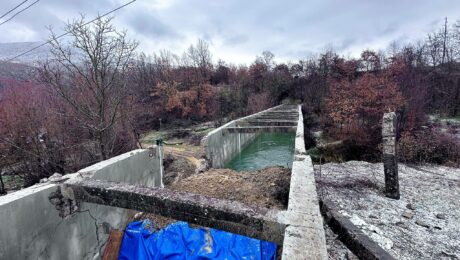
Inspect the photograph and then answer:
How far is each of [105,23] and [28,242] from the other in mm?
6030

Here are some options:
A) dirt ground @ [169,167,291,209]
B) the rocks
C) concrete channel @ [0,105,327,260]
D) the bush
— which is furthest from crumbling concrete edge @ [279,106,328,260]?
the bush

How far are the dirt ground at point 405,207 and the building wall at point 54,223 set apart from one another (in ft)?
15.8

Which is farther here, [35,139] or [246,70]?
[246,70]

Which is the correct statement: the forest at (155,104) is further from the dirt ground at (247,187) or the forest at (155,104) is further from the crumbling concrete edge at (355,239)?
the crumbling concrete edge at (355,239)

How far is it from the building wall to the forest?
326cm

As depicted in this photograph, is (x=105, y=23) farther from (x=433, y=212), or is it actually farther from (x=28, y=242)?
(x=433, y=212)

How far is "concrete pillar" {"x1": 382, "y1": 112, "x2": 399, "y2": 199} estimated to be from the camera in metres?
6.12

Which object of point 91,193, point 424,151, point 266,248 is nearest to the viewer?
point 91,193

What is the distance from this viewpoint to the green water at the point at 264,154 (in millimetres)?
13375

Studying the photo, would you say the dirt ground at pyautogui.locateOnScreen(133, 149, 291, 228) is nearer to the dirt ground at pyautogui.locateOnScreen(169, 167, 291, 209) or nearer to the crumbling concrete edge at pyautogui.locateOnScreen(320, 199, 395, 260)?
the dirt ground at pyautogui.locateOnScreen(169, 167, 291, 209)

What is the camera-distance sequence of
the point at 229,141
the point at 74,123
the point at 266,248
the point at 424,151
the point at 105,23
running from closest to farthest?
the point at 266,248, the point at 105,23, the point at 74,123, the point at 424,151, the point at 229,141

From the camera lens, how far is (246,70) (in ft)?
121

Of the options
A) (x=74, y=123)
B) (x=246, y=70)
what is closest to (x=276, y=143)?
(x=74, y=123)

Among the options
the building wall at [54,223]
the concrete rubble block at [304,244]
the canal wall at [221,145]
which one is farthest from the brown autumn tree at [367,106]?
the building wall at [54,223]
